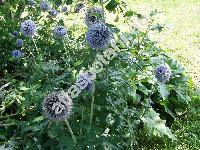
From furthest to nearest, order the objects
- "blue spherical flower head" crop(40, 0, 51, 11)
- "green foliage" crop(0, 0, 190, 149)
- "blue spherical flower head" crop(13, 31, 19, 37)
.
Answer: "blue spherical flower head" crop(13, 31, 19, 37) < "blue spherical flower head" crop(40, 0, 51, 11) < "green foliage" crop(0, 0, 190, 149)

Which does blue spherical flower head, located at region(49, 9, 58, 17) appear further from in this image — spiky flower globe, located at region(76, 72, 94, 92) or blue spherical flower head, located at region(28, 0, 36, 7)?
spiky flower globe, located at region(76, 72, 94, 92)

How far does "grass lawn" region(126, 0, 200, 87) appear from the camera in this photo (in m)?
5.30

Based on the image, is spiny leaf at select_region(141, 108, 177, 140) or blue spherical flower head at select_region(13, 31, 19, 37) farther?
blue spherical flower head at select_region(13, 31, 19, 37)

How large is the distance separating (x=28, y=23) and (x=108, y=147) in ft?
4.13

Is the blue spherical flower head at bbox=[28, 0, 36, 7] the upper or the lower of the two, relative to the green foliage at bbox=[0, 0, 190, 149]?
upper

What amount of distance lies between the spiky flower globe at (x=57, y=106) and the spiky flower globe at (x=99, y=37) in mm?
397

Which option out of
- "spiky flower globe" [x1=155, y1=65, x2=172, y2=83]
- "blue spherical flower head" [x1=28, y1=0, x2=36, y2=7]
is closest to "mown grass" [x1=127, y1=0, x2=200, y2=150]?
"spiky flower globe" [x1=155, y1=65, x2=172, y2=83]

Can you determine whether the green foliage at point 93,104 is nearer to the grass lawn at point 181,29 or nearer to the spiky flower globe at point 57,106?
the spiky flower globe at point 57,106

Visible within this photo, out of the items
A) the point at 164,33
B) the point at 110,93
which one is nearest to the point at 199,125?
the point at 110,93

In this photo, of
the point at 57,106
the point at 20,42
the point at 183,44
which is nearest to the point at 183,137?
the point at 57,106

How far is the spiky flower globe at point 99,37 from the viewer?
2.66 metres

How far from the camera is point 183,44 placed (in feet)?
19.0

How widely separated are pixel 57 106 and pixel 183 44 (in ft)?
11.9

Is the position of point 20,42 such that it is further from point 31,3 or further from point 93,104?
point 93,104
